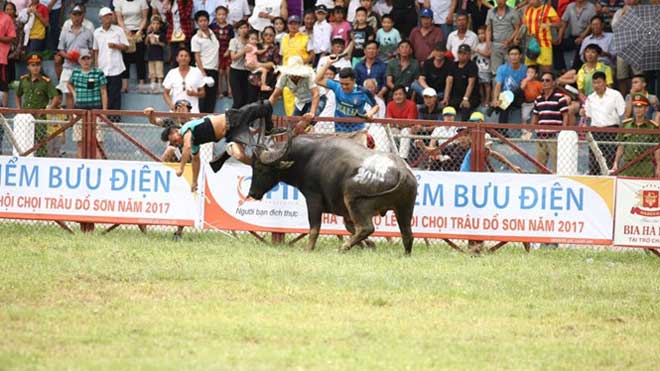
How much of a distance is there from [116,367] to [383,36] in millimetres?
14829

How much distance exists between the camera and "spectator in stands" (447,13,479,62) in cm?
2467

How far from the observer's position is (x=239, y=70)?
25.3 m

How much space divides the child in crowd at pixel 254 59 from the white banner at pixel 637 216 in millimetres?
7934

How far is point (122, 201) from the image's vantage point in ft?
64.0

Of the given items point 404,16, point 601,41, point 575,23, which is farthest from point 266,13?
point 601,41

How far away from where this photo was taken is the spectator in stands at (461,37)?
80.9ft

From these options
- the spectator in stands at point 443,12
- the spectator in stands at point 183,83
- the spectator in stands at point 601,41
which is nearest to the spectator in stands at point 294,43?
the spectator in stands at point 183,83

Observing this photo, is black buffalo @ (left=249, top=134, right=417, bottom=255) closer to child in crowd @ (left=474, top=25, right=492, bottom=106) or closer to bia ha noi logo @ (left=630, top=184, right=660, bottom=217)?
bia ha noi logo @ (left=630, top=184, right=660, bottom=217)

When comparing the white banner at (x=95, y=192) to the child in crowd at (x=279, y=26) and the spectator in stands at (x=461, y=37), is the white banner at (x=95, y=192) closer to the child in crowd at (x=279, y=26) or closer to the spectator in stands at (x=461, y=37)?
the child in crowd at (x=279, y=26)

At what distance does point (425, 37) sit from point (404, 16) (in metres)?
1.04

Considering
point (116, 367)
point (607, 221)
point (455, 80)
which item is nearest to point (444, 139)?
point (607, 221)

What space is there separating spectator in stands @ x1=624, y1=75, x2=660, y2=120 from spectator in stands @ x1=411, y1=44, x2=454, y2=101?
3.07 metres

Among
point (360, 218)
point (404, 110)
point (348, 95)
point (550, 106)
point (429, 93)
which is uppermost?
point (348, 95)

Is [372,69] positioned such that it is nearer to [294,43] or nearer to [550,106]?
[294,43]
